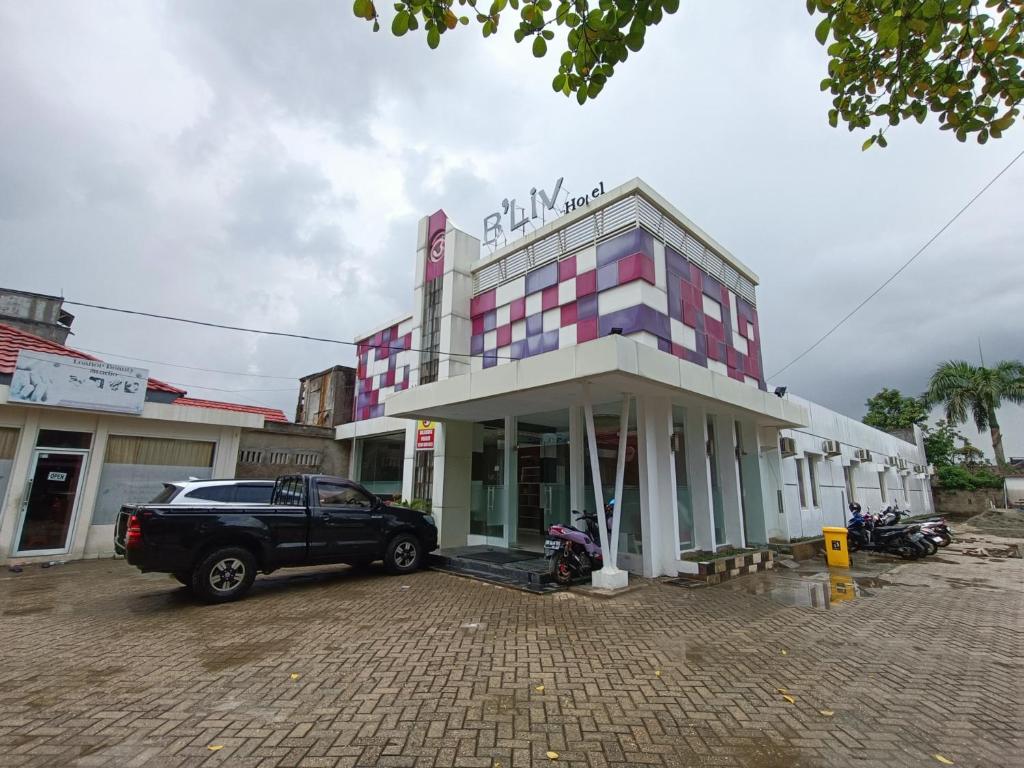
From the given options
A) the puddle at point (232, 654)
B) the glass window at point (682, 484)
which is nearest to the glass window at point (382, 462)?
the glass window at point (682, 484)

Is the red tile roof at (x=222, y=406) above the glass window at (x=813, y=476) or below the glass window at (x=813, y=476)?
above

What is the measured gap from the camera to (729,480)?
34.2ft

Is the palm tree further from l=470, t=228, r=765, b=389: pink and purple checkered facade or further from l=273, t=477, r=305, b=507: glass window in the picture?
l=273, t=477, r=305, b=507: glass window

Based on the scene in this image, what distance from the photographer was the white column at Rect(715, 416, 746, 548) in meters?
10.2

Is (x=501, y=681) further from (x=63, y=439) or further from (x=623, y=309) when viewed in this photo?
(x=63, y=439)

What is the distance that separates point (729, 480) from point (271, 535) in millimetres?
9085

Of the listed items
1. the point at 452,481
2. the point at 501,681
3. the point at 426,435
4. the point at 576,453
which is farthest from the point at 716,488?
the point at 501,681

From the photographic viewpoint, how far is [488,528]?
10.7 meters

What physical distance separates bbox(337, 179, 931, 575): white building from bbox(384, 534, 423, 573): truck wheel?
7.36 ft

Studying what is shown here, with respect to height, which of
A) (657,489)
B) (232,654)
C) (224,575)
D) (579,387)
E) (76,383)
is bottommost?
(232,654)

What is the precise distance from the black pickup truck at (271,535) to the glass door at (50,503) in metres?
5.29

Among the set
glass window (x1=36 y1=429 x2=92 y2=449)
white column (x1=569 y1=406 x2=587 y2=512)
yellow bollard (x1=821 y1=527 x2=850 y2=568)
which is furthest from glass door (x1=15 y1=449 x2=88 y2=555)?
yellow bollard (x1=821 y1=527 x2=850 y2=568)

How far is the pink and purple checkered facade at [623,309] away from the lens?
8891 mm

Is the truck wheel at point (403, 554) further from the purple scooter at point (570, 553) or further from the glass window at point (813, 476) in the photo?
the glass window at point (813, 476)
